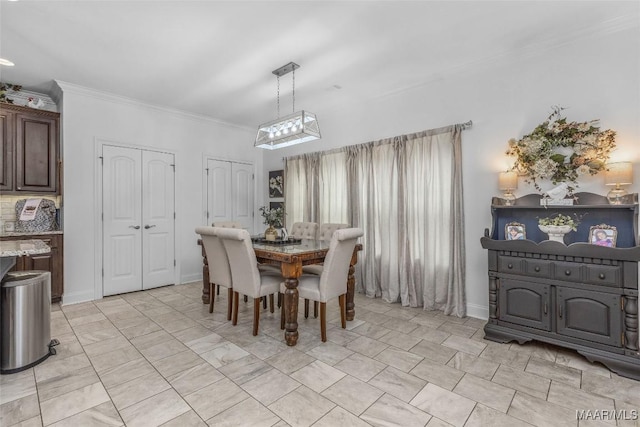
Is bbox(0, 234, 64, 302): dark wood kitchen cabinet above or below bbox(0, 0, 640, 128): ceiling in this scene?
below

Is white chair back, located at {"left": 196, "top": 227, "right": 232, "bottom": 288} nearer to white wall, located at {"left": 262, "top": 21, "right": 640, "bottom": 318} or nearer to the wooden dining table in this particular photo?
the wooden dining table

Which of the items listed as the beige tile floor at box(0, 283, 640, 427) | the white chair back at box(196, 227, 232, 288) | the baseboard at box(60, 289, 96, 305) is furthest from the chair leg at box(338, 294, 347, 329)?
the baseboard at box(60, 289, 96, 305)

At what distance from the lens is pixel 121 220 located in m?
4.39

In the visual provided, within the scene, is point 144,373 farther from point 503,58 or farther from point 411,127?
point 503,58

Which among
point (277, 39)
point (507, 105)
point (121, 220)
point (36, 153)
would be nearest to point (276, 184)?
point (121, 220)

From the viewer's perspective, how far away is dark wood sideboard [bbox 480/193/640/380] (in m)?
2.30

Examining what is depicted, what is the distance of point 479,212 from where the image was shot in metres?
3.40

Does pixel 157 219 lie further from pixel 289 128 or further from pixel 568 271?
pixel 568 271

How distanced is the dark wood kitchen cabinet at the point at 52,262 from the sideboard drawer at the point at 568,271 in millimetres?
5289

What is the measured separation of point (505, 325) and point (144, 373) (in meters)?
3.01

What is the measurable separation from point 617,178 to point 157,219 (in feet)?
17.5

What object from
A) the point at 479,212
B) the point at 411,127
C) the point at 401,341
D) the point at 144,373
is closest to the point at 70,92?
the point at 144,373

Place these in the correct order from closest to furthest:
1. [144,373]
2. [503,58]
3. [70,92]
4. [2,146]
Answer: [144,373] < [503,58] < [2,146] < [70,92]

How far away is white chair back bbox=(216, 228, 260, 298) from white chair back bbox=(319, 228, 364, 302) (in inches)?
24.9
